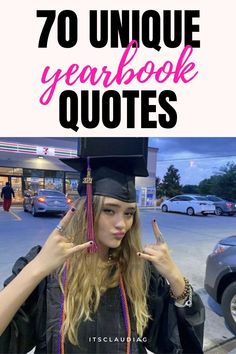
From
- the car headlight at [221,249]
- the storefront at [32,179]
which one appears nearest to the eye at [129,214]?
the car headlight at [221,249]

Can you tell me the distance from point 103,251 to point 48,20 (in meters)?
1.99

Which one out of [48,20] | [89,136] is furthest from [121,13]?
[89,136]

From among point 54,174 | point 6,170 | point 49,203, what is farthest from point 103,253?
point 54,174

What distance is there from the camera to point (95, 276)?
3.34 feet

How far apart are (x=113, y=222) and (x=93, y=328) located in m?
0.34

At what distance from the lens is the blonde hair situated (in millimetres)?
963

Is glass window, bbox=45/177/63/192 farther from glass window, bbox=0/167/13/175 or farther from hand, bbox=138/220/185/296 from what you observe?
hand, bbox=138/220/185/296

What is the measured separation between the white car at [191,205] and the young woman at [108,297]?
13381mm

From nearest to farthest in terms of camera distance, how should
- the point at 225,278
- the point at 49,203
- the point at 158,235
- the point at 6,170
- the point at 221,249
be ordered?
the point at 158,235 → the point at 225,278 → the point at 221,249 → the point at 49,203 → the point at 6,170

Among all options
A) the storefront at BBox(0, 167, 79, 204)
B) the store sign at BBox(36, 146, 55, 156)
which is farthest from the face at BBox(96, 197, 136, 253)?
the store sign at BBox(36, 146, 55, 156)

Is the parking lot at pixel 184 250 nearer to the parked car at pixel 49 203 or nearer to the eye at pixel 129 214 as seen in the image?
the eye at pixel 129 214

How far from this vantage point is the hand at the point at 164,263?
2.94ft

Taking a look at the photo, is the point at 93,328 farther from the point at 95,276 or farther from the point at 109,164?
the point at 109,164

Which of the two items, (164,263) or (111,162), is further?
(111,162)
